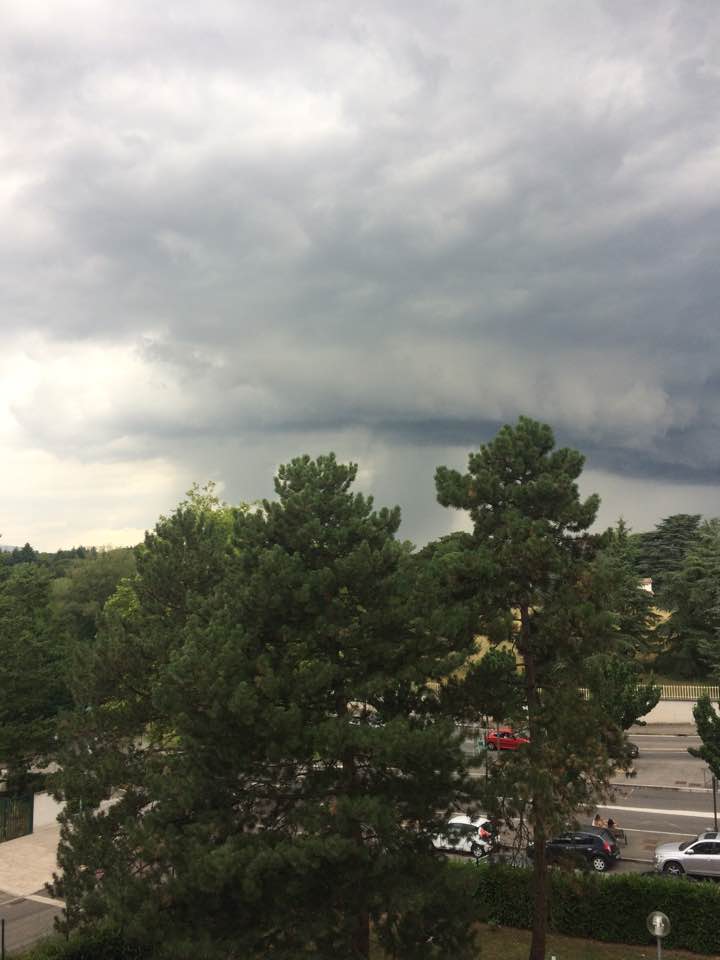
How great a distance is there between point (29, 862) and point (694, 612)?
44905 millimetres

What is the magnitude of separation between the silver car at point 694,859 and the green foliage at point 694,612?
2850 cm

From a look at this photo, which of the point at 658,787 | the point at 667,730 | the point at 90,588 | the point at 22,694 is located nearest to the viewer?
the point at 22,694

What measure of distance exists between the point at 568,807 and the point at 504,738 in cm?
2751

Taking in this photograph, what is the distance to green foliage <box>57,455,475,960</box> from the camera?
48.8 feet

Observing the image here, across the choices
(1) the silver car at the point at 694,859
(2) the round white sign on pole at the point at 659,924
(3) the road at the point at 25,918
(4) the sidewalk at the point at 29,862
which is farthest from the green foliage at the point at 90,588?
(2) the round white sign on pole at the point at 659,924

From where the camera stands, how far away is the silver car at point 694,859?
25922 millimetres

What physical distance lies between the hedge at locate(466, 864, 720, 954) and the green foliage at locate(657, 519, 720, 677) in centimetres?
3384

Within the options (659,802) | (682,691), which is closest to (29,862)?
(659,802)

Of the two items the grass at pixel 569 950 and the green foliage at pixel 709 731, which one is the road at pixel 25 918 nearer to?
the grass at pixel 569 950

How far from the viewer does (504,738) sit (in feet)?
145

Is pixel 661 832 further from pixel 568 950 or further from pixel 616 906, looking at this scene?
pixel 568 950

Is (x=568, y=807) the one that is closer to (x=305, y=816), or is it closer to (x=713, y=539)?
(x=305, y=816)

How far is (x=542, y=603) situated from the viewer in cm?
1889

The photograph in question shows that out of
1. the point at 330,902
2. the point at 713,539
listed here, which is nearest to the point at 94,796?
the point at 330,902
